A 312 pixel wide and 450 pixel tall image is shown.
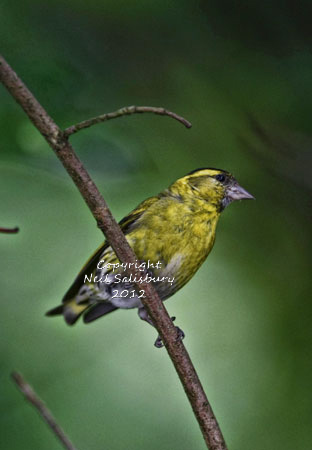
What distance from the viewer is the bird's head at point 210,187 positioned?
2.40 metres

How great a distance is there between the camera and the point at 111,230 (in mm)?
1386

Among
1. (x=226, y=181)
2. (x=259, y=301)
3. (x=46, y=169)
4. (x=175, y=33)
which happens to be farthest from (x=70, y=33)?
(x=259, y=301)

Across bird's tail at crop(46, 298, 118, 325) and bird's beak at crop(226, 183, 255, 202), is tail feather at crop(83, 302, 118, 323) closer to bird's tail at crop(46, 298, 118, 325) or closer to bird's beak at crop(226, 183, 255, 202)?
bird's tail at crop(46, 298, 118, 325)

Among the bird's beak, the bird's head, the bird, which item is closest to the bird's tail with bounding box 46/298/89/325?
the bird

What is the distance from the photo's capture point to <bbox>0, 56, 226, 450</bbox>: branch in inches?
46.6

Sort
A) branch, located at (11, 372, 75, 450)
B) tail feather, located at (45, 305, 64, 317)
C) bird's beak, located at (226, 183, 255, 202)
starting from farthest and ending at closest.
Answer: tail feather, located at (45, 305, 64, 317), bird's beak, located at (226, 183, 255, 202), branch, located at (11, 372, 75, 450)

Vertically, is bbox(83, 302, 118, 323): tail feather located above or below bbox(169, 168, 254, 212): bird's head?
below

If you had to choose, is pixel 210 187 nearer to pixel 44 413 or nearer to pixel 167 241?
pixel 167 241

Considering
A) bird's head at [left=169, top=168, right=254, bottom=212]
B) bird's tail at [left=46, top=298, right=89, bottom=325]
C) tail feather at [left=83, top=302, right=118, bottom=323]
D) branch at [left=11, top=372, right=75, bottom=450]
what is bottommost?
branch at [left=11, top=372, right=75, bottom=450]

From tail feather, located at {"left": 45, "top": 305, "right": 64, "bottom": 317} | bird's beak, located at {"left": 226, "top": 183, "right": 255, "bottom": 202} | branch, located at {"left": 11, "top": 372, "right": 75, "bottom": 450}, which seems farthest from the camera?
tail feather, located at {"left": 45, "top": 305, "right": 64, "bottom": 317}

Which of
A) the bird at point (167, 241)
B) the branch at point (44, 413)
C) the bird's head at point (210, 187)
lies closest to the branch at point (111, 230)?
the branch at point (44, 413)

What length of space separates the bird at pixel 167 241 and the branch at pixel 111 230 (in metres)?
0.76

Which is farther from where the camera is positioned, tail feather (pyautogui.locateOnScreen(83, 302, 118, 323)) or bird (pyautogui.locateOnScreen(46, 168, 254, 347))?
tail feather (pyautogui.locateOnScreen(83, 302, 118, 323))

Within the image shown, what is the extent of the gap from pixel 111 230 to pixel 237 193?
1027 millimetres
